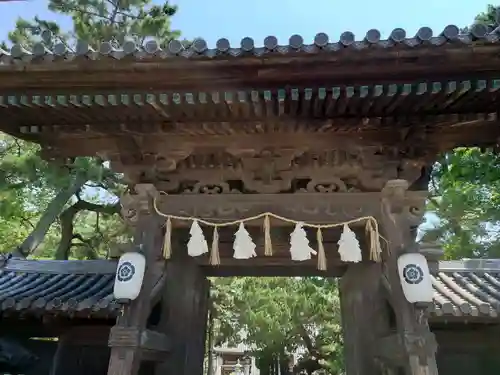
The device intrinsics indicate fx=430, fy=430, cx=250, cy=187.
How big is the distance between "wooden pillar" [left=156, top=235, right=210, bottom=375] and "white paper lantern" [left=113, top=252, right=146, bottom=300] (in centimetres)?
46

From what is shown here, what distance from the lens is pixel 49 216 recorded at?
50.7ft

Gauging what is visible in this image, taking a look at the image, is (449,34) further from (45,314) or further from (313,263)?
(45,314)

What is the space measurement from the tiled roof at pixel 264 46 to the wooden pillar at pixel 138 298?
154cm

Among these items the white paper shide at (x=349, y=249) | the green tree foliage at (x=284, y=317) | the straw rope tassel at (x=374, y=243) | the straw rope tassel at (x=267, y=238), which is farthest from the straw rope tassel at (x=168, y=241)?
the green tree foliage at (x=284, y=317)

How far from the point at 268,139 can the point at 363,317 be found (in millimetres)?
2444

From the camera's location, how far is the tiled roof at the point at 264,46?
11.5 feet

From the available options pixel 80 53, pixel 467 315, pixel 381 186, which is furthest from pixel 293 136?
pixel 467 315

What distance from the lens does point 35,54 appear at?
3832 mm

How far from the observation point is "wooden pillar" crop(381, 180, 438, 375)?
389 cm

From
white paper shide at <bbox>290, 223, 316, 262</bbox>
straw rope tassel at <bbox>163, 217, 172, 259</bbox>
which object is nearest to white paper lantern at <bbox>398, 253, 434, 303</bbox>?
white paper shide at <bbox>290, 223, 316, 262</bbox>

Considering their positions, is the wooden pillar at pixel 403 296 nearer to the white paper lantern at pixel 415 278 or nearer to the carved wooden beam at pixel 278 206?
the white paper lantern at pixel 415 278

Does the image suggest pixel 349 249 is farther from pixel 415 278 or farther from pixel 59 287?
pixel 59 287

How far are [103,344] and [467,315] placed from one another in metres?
5.05

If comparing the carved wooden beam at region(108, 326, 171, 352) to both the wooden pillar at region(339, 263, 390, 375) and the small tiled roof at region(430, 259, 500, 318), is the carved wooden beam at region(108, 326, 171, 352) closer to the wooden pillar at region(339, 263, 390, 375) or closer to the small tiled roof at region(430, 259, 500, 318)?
the wooden pillar at region(339, 263, 390, 375)
